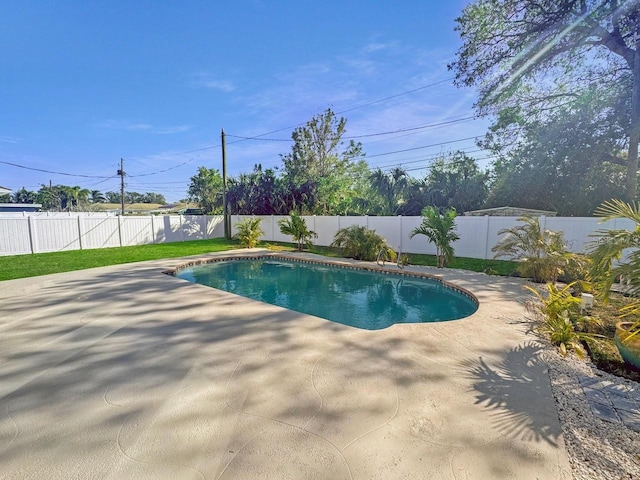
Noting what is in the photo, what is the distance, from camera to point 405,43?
11.8 metres

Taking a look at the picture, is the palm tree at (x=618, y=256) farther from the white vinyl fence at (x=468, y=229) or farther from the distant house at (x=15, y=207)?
the distant house at (x=15, y=207)

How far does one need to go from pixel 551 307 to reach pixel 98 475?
5012 mm

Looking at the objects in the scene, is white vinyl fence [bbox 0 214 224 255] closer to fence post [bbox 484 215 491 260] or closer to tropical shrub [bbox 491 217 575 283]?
fence post [bbox 484 215 491 260]

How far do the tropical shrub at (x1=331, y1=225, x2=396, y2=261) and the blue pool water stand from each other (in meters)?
1.30

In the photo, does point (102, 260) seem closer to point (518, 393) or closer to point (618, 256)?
point (518, 393)

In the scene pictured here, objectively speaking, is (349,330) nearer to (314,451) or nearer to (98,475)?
(314,451)

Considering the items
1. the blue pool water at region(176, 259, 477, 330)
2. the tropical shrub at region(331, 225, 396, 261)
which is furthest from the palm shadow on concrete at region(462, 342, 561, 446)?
the tropical shrub at region(331, 225, 396, 261)

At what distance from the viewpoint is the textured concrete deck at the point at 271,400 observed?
1880mm

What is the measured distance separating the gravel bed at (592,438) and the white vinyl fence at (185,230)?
738 centimetres

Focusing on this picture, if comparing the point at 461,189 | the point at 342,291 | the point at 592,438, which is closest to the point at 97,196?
the point at 461,189

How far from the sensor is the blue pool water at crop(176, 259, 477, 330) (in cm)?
604

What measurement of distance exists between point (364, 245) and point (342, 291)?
363cm

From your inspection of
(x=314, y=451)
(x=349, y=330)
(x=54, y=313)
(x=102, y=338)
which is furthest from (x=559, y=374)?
(x=54, y=313)

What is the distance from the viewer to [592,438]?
6.86ft
